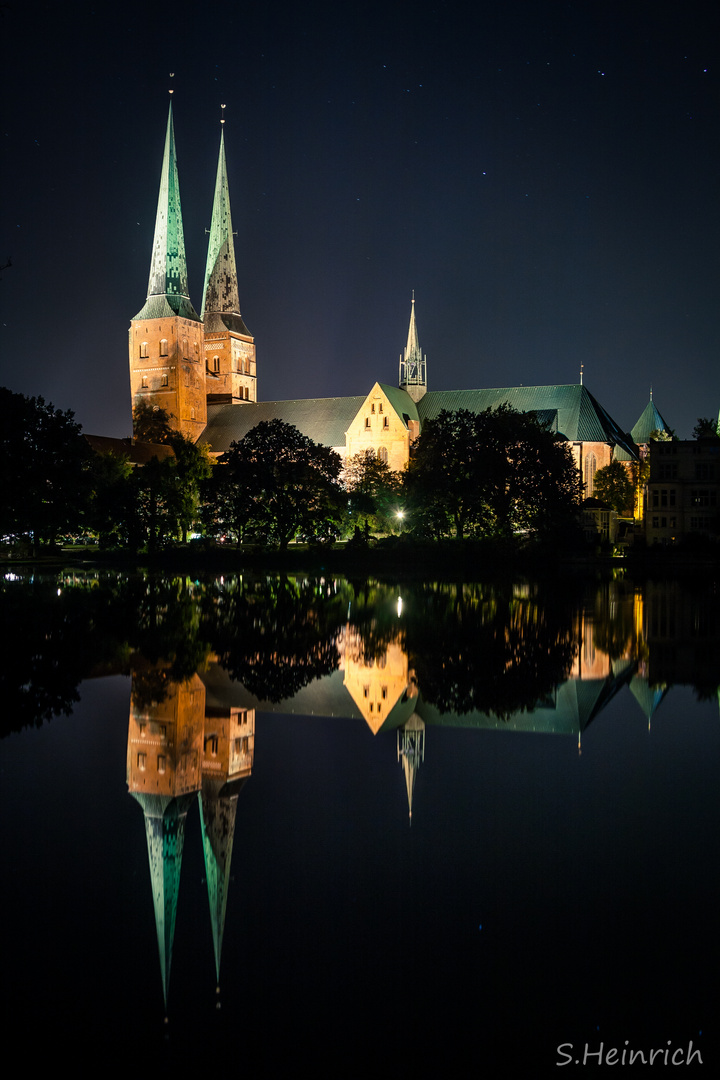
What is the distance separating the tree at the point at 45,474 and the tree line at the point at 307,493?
114 millimetres

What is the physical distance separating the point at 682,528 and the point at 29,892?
73.4m

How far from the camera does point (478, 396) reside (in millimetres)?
110875

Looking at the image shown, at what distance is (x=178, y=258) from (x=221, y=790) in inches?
4361

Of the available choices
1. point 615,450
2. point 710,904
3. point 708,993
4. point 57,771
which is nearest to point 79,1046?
point 708,993

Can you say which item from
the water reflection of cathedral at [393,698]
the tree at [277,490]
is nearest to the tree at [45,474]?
the tree at [277,490]

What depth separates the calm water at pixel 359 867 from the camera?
14.3 ft

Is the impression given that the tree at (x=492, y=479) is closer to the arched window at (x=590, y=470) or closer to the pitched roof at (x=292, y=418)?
the arched window at (x=590, y=470)

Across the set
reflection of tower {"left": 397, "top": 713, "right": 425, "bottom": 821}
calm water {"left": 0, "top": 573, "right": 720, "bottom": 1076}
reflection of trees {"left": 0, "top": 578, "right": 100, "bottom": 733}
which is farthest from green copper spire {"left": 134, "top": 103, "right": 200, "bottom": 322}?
reflection of tower {"left": 397, "top": 713, "right": 425, "bottom": 821}

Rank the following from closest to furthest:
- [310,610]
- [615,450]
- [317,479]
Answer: [310,610] → [317,479] → [615,450]

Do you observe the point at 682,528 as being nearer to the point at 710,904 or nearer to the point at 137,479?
the point at 137,479

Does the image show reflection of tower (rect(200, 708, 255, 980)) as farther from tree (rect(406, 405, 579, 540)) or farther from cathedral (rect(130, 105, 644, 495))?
cathedral (rect(130, 105, 644, 495))

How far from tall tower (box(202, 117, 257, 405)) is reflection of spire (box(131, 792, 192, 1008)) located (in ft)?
404

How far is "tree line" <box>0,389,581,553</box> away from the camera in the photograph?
58.0 m

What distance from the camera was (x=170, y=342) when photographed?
114m
